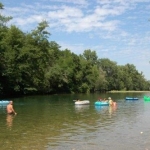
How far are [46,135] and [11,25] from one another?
62.3m

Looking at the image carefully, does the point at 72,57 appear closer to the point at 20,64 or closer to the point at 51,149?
the point at 20,64

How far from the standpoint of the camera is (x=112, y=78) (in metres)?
157

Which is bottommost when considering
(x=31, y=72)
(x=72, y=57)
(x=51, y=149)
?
(x=51, y=149)

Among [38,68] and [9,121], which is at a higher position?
[38,68]

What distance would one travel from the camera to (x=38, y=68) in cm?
8312

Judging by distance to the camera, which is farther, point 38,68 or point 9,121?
point 38,68

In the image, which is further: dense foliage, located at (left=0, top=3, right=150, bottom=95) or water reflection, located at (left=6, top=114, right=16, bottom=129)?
dense foliage, located at (left=0, top=3, right=150, bottom=95)

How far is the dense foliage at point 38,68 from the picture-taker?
238ft

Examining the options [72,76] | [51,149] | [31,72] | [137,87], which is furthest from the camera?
[137,87]

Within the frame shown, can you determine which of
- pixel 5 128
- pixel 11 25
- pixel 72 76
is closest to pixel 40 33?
pixel 11 25

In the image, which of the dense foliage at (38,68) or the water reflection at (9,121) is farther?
the dense foliage at (38,68)

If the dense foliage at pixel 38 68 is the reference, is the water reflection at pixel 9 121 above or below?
below

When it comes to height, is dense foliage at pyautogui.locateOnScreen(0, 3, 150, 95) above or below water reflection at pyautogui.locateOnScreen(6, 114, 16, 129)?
above

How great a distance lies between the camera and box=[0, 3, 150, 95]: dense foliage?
7256 centimetres
